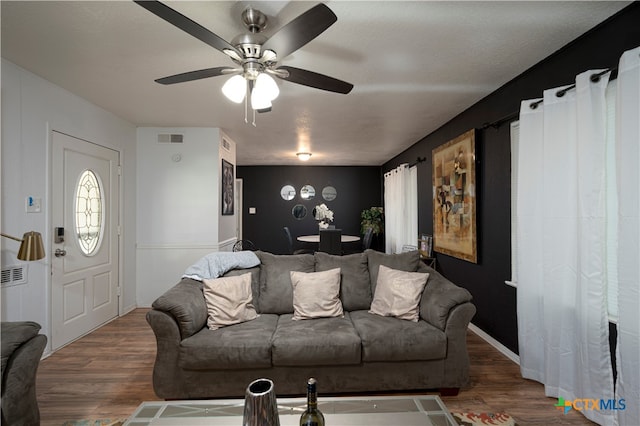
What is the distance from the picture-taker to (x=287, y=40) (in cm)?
165

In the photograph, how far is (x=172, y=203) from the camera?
15.1 ft

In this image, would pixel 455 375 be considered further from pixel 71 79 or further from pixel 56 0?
pixel 71 79

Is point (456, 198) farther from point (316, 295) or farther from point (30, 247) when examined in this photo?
point (30, 247)

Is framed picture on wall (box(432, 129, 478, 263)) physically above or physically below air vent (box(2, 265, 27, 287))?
above

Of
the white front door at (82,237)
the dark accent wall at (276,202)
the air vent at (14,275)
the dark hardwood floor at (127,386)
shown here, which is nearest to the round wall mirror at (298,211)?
the dark accent wall at (276,202)

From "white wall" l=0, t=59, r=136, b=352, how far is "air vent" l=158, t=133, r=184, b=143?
1.00 m

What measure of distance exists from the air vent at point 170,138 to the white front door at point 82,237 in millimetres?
633

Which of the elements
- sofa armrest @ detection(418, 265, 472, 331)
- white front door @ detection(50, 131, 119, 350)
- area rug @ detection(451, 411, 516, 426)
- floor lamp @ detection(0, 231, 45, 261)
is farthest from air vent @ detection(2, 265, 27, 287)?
area rug @ detection(451, 411, 516, 426)

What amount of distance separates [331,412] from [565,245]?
6.26 feet

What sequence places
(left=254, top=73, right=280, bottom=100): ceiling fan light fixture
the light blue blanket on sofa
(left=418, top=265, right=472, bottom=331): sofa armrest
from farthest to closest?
the light blue blanket on sofa
(left=418, top=265, right=472, bottom=331): sofa armrest
(left=254, top=73, right=280, bottom=100): ceiling fan light fixture

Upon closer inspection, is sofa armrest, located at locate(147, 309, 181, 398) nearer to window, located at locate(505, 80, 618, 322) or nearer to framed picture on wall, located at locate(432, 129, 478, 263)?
window, located at locate(505, 80, 618, 322)

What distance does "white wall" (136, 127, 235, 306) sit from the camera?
459 cm

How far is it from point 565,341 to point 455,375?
30.1 inches

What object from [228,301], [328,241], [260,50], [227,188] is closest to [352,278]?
[228,301]
